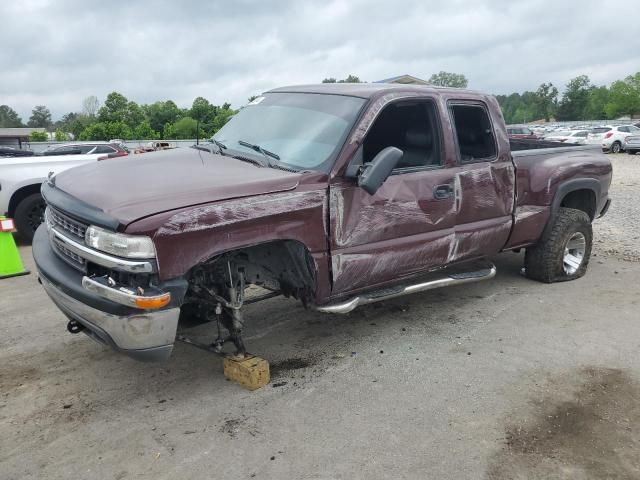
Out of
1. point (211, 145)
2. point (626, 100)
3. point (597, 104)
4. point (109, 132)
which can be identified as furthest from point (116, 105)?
point (597, 104)

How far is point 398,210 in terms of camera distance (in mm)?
4172

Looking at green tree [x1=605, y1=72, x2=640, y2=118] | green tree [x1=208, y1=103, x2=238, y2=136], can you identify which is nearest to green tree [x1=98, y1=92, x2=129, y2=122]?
green tree [x1=208, y1=103, x2=238, y2=136]

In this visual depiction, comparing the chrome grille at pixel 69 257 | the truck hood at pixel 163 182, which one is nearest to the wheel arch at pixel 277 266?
the truck hood at pixel 163 182

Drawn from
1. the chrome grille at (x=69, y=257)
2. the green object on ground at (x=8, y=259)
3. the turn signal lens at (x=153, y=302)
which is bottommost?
the green object on ground at (x=8, y=259)

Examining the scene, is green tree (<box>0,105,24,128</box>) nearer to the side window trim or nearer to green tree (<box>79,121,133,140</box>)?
green tree (<box>79,121,133,140</box>)

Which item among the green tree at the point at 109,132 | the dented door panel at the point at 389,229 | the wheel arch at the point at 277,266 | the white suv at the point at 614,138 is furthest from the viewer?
the green tree at the point at 109,132

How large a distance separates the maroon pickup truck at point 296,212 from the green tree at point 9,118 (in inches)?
4529

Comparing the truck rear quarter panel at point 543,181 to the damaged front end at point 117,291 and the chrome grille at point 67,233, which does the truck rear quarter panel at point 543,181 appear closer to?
the damaged front end at point 117,291

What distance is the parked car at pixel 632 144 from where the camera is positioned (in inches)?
1104

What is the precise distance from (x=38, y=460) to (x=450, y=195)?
338 cm

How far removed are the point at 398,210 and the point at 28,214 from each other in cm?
631

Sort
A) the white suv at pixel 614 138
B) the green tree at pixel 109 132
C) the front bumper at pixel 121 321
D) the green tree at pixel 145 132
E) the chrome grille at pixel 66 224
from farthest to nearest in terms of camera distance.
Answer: the green tree at pixel 109 132 → the green tree at pixel 145 132 → the white suv at pixel 614 138 → the chrome grille at pixel 66 224 → the front bumper at pixel 121 321

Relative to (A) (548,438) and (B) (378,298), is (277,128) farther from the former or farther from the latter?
(A) (548,438)

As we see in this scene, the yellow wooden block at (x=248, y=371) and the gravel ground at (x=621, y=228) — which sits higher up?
the yellow wooden block at (x=248, y=371)
